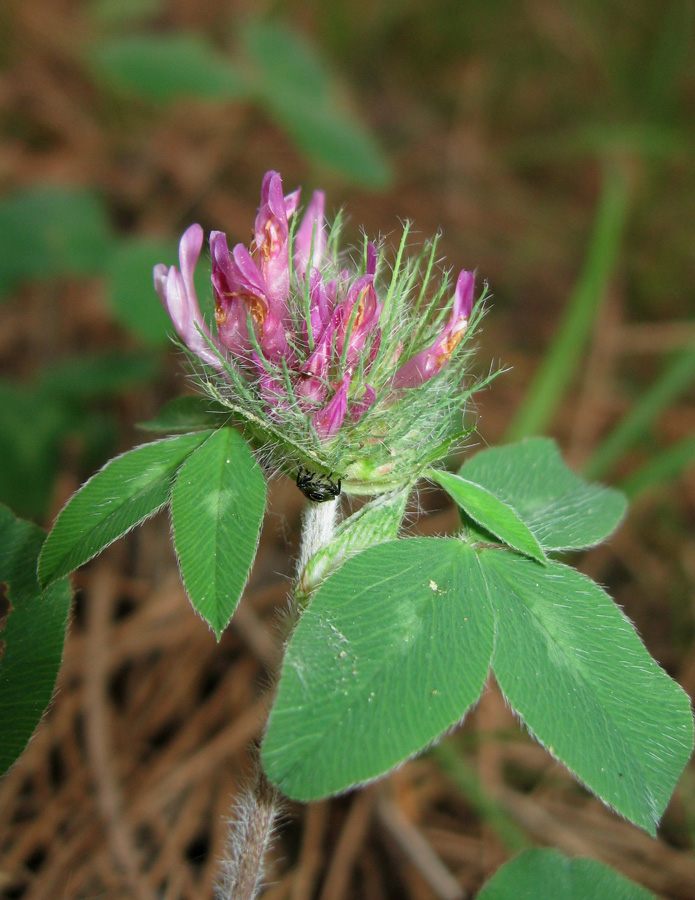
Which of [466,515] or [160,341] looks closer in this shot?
[466,515]

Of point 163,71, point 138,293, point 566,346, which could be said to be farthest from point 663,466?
point 163,71

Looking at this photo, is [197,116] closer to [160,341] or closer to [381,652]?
[160,341]

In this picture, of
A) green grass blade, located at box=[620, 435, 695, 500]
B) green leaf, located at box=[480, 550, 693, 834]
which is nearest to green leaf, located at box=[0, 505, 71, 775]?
green leaf, located at box=[480, 550, 693, 834]

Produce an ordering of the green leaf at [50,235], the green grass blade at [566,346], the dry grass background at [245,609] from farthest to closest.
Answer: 1. the green leaf at [50,235]
2. the green grass blade at [566,346]
3. the dry grass background at [245,609]

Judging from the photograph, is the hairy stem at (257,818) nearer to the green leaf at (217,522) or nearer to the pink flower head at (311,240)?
the green leaf at (217,522)

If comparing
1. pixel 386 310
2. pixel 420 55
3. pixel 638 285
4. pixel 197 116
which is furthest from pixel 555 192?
pixel 386 310

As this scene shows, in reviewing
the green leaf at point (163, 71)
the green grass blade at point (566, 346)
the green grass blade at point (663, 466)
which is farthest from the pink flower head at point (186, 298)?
the green leaf at point (163, 71)

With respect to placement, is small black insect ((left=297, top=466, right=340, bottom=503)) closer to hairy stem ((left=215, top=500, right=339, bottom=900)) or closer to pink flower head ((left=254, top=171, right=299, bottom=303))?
hairy stem ((left=215, top=500, right=339, bottom=900))
